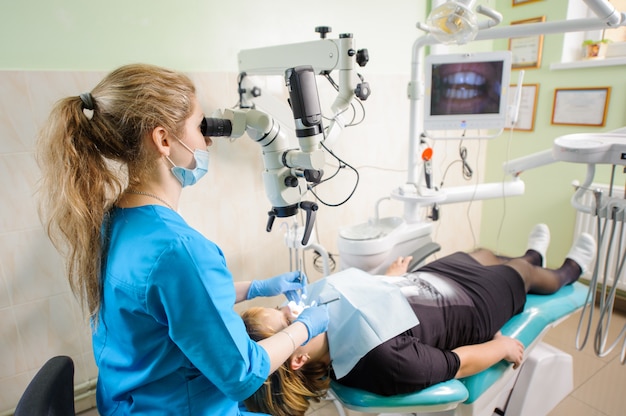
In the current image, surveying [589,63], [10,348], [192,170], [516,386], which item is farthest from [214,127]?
[589,63]

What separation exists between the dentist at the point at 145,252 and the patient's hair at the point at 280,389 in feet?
0.59

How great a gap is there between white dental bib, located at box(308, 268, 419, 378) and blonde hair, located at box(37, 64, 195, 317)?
692 millimetres

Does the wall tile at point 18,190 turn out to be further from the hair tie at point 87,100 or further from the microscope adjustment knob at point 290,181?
the microscope adjustment knob at point 290,181

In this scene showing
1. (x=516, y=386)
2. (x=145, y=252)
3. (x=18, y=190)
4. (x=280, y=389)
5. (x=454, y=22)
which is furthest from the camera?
(x=516, y=386)

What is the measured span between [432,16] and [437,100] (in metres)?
0.72

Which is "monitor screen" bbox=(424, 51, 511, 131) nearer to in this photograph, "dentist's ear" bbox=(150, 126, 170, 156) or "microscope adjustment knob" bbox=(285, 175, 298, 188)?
"microscope adjustment knob" bbox=(285, 175, 298, 188)

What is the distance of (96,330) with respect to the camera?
980 millimetres

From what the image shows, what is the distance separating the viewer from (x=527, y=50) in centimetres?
262

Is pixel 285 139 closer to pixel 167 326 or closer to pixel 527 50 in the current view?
pixel 167 326

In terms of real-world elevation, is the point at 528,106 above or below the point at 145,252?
above

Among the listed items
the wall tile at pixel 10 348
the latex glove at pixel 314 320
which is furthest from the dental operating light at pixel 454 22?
the wall tile at pixel 10 348

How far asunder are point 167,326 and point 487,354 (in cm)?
98

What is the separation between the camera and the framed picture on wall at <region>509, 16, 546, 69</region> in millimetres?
2543

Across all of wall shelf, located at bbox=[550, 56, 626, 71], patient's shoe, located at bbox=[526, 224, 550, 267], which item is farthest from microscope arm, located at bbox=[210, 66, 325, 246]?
wall shelf, located at bbox=[550, 56, 626, 71]
